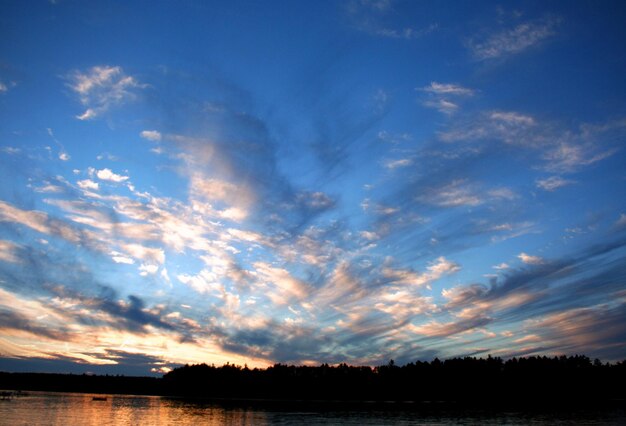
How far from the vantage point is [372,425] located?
11019 cm

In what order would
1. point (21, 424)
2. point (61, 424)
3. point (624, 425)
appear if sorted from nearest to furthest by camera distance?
point (21, 424) < point (61, 424) < point (624, 425)

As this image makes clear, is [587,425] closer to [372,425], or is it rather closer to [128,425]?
[372,425]

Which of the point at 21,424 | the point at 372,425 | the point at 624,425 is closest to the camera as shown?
the point at 21,424

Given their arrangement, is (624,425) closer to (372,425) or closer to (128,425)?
(372,425)

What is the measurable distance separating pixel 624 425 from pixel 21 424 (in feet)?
434

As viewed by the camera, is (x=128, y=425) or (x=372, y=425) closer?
(x=128, y=425)

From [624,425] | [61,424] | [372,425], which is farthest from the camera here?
[372,425]

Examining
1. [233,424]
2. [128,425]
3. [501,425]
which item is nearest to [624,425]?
[501,425]

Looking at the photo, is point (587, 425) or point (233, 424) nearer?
point (587, 425)

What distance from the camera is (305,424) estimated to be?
353 feet

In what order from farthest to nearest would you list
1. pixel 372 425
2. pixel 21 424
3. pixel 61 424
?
pixel 372 425 < pixel 61 424 < pixel 21 424

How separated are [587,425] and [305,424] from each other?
67.1m

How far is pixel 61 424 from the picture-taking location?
96.9 meters

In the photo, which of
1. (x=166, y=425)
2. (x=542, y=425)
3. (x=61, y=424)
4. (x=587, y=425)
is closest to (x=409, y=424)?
(x=542, y=425)
